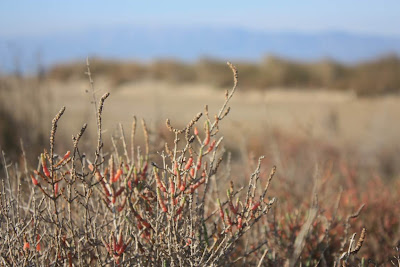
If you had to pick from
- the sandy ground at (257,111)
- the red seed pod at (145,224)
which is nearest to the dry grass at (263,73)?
the sandy ground at (257,111)

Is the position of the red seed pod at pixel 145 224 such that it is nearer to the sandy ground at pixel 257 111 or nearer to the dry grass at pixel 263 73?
the sandy ground at pixel 257 111

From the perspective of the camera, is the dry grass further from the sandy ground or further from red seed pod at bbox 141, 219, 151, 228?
red seed pod at bbox 141, 219, 151, 228

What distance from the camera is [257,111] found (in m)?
14.9

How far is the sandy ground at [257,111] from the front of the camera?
284 inches

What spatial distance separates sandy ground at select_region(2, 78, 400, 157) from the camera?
23.7 feet

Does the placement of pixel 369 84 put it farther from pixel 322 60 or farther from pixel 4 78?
pixel 4 78

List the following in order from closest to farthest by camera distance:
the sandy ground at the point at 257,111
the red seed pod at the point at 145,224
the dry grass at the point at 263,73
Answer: the red seed pod at the point at 145,224
the sandy ground at the point at 257,111
the dry grass at the point at 263,73

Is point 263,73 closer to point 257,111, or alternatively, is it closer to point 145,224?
point 257,111

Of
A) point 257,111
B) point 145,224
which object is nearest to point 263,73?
point 257,111

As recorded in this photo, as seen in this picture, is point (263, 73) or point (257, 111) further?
point (263, 73)

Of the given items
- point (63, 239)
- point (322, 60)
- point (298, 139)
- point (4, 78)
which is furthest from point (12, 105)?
point (322, 60)

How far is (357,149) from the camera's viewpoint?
23.6 ft

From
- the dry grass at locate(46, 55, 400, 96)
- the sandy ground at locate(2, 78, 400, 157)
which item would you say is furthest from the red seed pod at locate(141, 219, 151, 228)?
the dry grass at locate(46, 55, 400, 96)

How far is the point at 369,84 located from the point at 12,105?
15.9 metres
